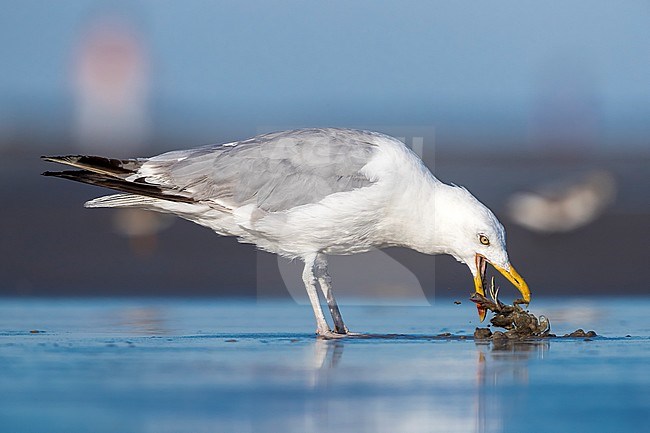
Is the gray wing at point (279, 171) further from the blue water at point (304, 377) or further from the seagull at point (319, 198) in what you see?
the blue water at point (304, 377)

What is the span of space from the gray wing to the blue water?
83 centimetres

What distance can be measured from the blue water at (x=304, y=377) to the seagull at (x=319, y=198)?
21.3 inches

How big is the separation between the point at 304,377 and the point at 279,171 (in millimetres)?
2480

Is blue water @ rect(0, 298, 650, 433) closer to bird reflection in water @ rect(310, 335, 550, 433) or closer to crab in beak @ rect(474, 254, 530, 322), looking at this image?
bird reflection in water @ rect(310, 335, 550, 433)

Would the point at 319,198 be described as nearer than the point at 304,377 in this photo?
No

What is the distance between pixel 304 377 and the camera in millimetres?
6062

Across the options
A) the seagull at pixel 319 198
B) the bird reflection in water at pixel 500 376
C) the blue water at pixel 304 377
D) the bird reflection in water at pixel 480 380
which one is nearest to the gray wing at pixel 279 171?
the seagull at pixel 319 198

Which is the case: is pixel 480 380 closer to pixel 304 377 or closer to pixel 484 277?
pixel 304 377

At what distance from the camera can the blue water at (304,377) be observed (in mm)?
5012

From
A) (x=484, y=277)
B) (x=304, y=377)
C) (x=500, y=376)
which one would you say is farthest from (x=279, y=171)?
(x=500, y=376)

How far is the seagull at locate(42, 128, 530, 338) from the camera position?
808cm

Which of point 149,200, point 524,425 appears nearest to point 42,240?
point 149,200

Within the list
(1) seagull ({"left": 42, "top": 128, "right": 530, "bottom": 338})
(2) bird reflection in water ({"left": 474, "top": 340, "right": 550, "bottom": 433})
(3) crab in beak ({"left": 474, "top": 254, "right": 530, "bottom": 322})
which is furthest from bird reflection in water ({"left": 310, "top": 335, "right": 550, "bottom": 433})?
(1) seagull ({"left": 42, "top": 128, "right": 530, "bottom": 338})

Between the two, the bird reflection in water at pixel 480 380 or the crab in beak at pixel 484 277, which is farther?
the crab in beak at pixel 484 277
